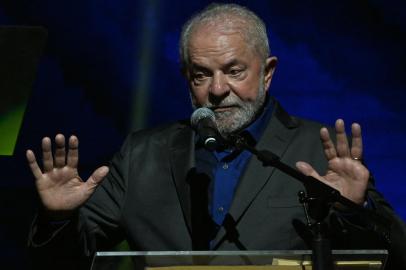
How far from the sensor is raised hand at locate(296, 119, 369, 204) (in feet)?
5.82

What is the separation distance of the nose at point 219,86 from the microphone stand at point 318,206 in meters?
0.61

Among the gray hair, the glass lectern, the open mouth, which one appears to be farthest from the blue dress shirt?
the glass lectern

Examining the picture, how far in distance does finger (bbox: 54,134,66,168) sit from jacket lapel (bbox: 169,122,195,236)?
441 mm

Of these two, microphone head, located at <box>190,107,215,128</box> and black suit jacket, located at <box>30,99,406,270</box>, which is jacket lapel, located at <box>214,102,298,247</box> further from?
microphone head, located at <box>190,107,215,128</box>

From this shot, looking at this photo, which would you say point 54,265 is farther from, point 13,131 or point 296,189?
point 296,189

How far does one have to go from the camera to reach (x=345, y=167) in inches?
70.7

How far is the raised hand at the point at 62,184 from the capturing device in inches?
73.8

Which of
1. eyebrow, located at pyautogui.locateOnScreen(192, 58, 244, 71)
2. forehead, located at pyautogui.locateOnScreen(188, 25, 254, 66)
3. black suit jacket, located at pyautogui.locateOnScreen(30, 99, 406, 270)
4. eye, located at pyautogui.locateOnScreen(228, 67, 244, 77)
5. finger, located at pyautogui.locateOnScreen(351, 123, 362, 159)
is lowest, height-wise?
black suit jacket, located at pyautogui.locateOnScreen(30, 99, 406, 270)

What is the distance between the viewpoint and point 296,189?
2.17 metres

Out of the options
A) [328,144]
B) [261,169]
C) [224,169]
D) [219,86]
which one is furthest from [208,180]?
[328,144]

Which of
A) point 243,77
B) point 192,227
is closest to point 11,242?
point 192,227

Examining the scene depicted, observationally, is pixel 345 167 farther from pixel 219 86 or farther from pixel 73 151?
pixel 73 151

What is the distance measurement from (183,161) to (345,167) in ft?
2.09

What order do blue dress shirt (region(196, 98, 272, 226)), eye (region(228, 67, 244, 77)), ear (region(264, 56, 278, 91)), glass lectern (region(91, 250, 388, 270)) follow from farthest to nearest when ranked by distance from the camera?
1. ear (region(264, 56, 278, 91))
2. eye (region(228, 67, 244, 77))
3. blue dress shirt (region(196, 98, 272, 226))
4. glass lectern (region(91, 250, 388, 270))
